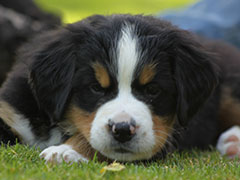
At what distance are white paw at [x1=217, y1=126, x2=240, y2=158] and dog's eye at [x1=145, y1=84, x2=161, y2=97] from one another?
4.34ft

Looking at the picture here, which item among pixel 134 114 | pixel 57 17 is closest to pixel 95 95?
pixel 134 114

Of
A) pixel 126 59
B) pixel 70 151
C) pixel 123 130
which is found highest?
pixel 126 59

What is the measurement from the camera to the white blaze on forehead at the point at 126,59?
10.5ft

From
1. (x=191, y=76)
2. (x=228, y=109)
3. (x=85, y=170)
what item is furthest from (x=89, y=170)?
(x=228, y=109)

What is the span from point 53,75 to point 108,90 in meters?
0.54

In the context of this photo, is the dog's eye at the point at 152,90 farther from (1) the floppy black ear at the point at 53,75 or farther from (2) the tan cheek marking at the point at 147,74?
Result: (1) the floppy black ear at the point at 53,75

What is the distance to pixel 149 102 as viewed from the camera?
328cm

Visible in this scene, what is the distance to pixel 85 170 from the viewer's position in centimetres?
261

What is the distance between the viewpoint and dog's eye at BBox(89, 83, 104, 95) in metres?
3.27

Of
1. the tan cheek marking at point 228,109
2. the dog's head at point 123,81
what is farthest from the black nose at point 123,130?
the tan cheek marking at point 228,109

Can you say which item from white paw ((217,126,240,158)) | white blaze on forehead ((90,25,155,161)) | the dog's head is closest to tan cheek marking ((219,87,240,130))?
white paw ((217,126,240,158))

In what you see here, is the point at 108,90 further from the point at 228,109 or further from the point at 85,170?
the point at 228,109

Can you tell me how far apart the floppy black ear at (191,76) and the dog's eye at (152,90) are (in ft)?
0.73

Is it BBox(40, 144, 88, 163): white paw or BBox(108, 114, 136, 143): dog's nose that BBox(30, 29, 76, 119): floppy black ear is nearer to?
BBox(40, 144, 88, 163): white paw
